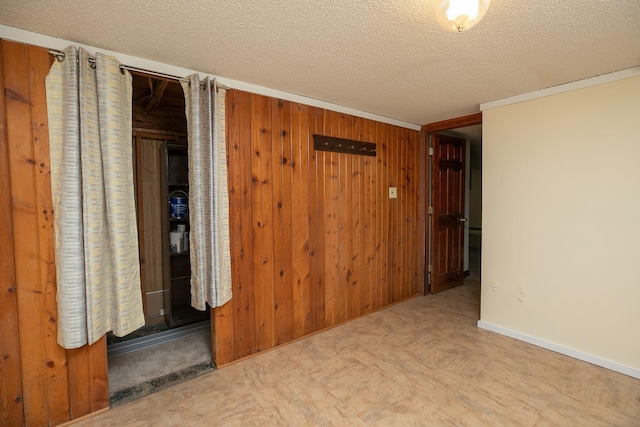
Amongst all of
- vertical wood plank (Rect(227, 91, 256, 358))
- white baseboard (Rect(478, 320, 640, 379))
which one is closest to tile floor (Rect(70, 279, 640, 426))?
white baseboard (Rect(478, 320, 640, 379))

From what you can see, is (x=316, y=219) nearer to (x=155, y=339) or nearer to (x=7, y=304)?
(x=155, y=339)

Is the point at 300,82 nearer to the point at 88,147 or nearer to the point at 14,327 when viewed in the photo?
the point at 88,147

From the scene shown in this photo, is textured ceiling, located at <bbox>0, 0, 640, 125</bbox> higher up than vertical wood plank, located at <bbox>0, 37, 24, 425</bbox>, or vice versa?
textured ceiling, located at <bbox>0, 0, 640, 125</bbox>

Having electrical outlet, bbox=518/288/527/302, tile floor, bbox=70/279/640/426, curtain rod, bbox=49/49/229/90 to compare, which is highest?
curtain rod, bbox=49/49/229/90

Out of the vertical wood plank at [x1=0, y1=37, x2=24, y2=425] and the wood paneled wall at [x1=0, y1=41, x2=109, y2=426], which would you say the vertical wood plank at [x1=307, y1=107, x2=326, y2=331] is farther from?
the vertical wood plank at [x1=0, y1=37, x2=24, y2=425]

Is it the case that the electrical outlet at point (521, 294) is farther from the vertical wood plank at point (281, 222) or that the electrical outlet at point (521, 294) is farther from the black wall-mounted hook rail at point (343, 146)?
the vertical wood plank at point (281, 222)

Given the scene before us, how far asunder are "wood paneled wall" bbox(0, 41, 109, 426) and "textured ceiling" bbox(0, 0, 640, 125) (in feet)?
0.96

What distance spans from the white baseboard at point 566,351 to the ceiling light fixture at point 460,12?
2675mm

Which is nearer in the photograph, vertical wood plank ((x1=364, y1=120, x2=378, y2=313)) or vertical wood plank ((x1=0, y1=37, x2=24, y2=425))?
vertical wood plank ((x1=0, y1=37, x2=24, y2=425))

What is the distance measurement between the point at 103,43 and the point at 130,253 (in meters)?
1.26

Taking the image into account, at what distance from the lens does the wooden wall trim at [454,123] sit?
10.5 feet

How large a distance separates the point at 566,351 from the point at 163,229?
12.9 ft

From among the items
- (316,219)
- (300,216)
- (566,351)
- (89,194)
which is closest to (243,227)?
(300,216)

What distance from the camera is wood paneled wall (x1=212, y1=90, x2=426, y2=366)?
2314 millimetres
